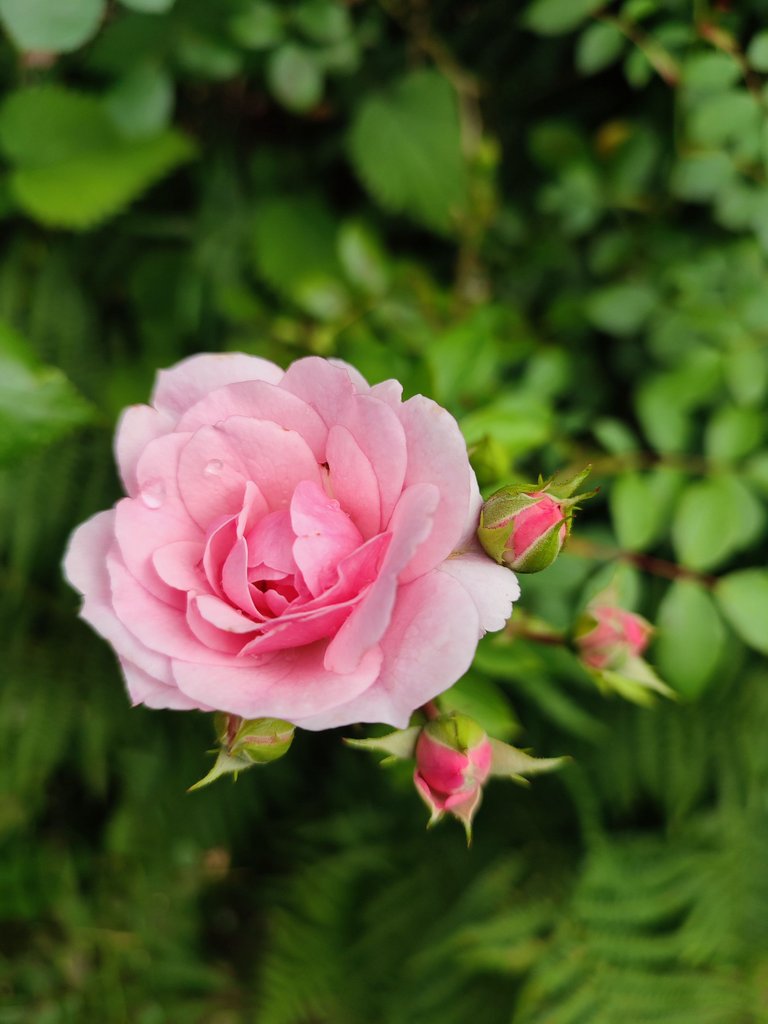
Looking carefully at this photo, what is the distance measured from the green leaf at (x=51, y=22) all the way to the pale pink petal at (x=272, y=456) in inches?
19.5

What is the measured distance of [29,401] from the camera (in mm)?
756

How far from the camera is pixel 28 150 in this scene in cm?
121

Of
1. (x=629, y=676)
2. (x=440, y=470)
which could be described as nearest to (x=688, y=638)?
(x=629, y=676)

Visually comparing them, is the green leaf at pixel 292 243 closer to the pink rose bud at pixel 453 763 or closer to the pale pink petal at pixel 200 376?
the pale pink petal at pixel 200 376

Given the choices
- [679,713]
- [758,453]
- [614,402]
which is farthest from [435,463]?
[679,713]

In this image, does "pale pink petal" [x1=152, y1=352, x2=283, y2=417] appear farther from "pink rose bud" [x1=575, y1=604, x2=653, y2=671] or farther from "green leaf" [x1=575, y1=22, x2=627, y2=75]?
"green leaf" [x1=575, y1=22, x2=627, y2=75]

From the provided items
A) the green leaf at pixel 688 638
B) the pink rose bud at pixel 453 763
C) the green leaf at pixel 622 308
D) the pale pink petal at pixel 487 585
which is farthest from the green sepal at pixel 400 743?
the green leaf at pixel 622 308

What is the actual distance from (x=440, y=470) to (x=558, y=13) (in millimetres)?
717

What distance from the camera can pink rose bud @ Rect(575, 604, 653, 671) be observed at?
681 mm

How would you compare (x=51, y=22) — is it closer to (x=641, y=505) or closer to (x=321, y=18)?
(x=321, y=18)

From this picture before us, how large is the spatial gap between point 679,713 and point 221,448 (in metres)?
1.00

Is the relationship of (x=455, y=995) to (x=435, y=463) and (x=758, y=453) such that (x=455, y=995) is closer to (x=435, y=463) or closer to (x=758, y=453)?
(x=758, y=453)

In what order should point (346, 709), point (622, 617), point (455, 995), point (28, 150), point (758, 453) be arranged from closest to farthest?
1. point (346, 709)
2. point (622, 617)
3. point (758, 453)
4. point (28, 150)
5. point (455, 995)

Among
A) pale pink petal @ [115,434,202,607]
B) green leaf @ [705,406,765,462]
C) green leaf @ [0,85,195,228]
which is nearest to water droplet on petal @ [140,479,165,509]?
pale pink petal @ [115,434,202,607]
